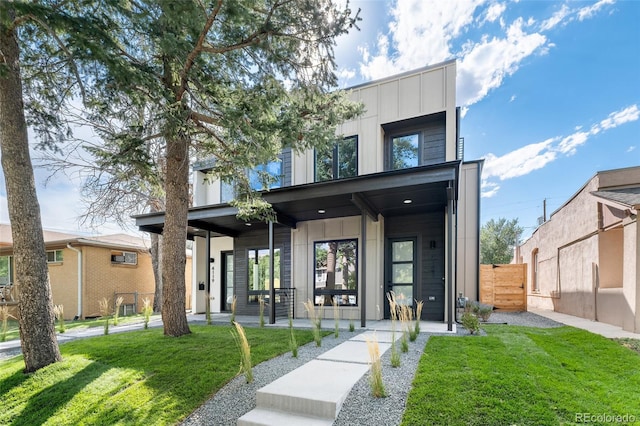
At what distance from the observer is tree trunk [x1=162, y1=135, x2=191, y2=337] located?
240 inches

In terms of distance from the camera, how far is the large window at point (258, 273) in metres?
9.96

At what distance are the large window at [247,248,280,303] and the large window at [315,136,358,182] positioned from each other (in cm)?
280

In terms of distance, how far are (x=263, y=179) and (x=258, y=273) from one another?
409 cm

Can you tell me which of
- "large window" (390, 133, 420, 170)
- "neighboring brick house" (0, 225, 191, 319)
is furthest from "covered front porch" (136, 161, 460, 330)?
"neighboring brick house" (0, 225, 191, 319)

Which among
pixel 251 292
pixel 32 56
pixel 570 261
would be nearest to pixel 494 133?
pixel 570 261

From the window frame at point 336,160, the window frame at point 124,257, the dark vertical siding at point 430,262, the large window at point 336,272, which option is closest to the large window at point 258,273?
the large window at point 336,272

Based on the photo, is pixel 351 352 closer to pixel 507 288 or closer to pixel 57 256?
pixel 507 288

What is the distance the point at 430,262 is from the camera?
8000 millimetres

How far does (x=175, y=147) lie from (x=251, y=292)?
217 inches

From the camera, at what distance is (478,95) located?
583 inches

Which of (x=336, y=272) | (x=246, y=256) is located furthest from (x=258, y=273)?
(x=336, y=272)

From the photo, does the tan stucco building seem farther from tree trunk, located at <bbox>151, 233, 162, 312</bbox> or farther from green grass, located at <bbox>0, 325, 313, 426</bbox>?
tree trunk, located at <bbox>151, 233, 162, 312</bbox>

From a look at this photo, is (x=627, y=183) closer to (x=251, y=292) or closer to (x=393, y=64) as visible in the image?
(x=393, y=64)

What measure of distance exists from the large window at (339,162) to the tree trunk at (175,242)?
3.91m
